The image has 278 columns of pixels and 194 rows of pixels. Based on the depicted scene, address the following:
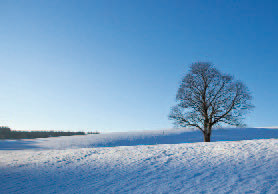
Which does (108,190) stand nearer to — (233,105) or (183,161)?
(183,161)

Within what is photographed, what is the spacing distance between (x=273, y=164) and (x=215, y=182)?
256cm

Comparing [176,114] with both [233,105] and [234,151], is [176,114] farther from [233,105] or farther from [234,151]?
[234,151]

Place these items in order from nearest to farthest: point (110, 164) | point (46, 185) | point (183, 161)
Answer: point (46, 185)
point (183, 161)
point (110, 164)

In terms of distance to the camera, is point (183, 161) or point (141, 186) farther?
point (183, 161)

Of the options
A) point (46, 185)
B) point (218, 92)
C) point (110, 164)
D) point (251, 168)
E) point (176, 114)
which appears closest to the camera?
point (251, 168)

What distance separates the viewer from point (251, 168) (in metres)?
6.72

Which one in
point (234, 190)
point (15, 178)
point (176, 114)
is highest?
point (176, 114)

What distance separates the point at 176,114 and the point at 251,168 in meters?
12.5

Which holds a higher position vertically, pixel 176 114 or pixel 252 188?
pixel 176 114

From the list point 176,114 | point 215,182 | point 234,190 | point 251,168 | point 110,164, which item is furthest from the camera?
point 176,114

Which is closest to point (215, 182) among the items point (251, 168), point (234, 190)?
point (234, 190)

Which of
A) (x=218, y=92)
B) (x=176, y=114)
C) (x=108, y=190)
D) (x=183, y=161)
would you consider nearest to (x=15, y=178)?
(x=108, y=190)

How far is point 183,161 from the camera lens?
8.10 metres

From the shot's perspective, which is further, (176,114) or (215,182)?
(176,114)
